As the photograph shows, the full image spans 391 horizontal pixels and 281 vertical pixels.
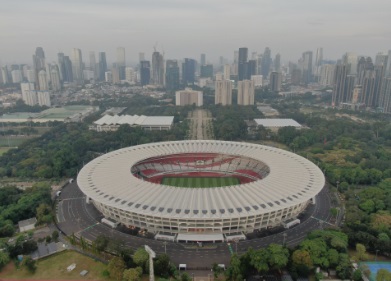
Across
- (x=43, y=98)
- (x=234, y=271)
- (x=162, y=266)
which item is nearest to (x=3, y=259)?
(x=162, y=266)

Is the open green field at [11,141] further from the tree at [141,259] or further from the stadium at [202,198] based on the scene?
the tree at [141,259]

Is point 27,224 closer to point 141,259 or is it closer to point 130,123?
point 141,259

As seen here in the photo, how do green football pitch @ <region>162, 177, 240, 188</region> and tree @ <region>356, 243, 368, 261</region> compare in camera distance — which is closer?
tree @ <region>356, 243, 368, 261</region>

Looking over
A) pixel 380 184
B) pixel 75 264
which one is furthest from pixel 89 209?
pixel 380 184

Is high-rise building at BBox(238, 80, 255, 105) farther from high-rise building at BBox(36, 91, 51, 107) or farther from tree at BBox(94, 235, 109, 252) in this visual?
tree at BBox(94, 235, 109, 252)

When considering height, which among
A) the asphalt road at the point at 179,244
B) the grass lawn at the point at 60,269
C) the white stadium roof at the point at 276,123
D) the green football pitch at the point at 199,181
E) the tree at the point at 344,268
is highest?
the white stadium roof at the point at 276,123

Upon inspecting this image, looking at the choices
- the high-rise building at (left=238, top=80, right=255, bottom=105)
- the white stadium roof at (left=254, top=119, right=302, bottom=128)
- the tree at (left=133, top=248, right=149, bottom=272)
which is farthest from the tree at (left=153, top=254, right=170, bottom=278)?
the high-rise building at (left=238, top=80, right=255, bottom=105)

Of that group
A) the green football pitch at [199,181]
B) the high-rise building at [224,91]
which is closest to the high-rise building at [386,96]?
the high-rise building at [224,91]
